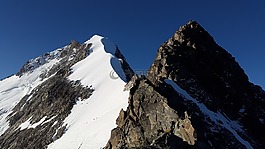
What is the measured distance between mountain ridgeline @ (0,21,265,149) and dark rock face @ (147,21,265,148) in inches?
5.9

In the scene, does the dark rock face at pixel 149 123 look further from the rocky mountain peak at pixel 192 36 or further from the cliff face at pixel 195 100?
the rocky mountain peak at pixel 192 36

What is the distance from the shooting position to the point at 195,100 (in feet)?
115

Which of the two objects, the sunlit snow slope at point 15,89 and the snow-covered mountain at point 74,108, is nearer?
the snow-covered mountain at point 74,108

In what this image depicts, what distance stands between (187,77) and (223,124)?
28.0 feet

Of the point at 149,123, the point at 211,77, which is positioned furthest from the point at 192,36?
the point at 149,123

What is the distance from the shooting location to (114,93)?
49.4 meters

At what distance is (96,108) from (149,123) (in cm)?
2020

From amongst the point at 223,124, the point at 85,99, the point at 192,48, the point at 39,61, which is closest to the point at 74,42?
the point at 39,61

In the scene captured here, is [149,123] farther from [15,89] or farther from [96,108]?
[15,89]

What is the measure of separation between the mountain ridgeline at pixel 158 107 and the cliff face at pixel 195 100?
0.06m

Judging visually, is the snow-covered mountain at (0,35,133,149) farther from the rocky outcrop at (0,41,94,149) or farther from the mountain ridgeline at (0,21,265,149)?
the mountain ridgeline at (0,21,265,149)

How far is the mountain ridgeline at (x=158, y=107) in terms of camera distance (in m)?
27.7

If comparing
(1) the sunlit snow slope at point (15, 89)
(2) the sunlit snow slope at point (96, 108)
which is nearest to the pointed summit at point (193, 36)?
(2) the sunlit snow slope at point (96, 108)

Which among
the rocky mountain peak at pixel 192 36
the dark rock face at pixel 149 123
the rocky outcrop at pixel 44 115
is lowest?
the dark rock face at pixel 149 123
